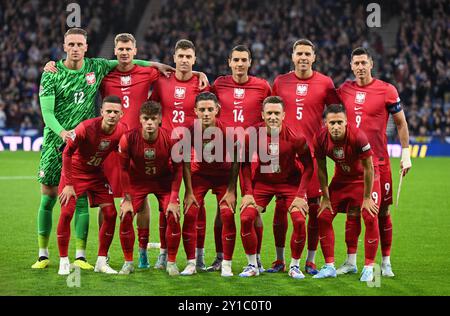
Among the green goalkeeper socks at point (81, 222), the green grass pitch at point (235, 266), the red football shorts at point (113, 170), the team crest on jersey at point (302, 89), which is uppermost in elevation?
the team crest on jersey at point (302, 89)

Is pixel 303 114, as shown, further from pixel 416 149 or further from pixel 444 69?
pixel 444 69

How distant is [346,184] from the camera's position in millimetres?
7621

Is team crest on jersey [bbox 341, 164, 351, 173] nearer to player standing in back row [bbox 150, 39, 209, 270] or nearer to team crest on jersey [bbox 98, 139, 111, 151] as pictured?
player standing in back row [bbox 150, 39, 209, 270]

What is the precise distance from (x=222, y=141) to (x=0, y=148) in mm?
17247

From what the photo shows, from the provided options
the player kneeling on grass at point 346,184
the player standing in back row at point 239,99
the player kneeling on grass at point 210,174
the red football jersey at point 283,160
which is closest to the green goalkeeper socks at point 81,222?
the player kneeling on grass at point 210,174

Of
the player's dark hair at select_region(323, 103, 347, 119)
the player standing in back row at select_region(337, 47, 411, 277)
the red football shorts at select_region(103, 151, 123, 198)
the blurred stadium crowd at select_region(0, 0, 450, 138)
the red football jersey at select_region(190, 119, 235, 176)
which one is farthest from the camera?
the blurred stadium crowd at select_region(0, 0, 450, 138)

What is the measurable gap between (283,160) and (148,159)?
1.30 metres

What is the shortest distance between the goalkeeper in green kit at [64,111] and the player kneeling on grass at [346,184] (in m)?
2.35

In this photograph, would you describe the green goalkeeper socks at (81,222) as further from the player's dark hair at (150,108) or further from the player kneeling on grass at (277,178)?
the player kneeling on grass at (277,178)

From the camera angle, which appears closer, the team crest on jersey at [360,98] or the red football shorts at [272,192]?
the red football shorts at [272,192]

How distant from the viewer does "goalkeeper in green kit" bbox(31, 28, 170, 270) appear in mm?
7934

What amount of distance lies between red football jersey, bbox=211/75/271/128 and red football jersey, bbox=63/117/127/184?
3.41 feet

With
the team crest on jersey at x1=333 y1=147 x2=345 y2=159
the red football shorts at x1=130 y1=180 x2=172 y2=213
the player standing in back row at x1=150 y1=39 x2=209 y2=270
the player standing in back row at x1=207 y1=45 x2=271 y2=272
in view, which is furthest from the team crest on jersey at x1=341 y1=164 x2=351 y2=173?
the red football shorts at x1=130 y1=180 x2=172 y2=213

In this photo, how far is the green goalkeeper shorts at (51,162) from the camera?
7992 millimetres
